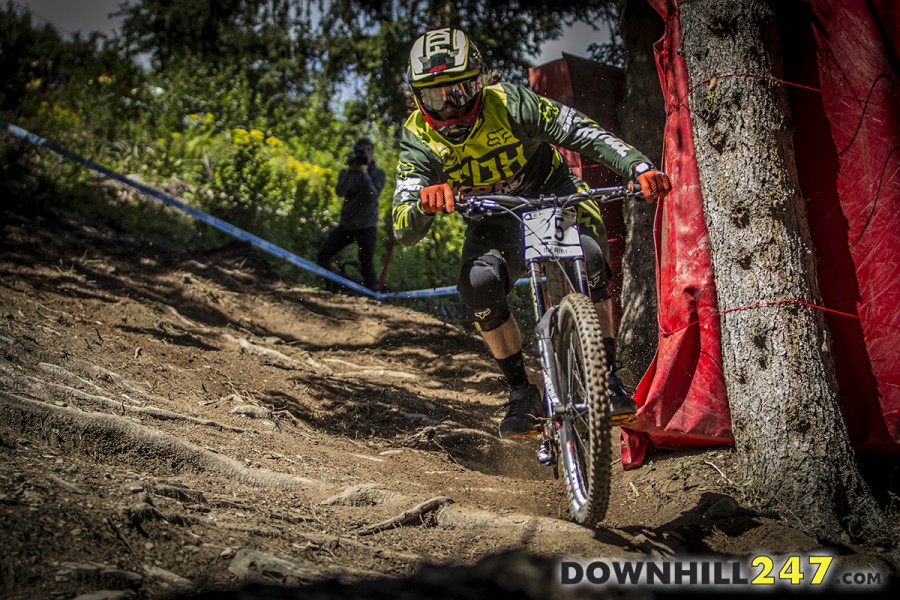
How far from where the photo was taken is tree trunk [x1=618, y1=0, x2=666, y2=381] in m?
5.20

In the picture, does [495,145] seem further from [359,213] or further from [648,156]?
[359,213]

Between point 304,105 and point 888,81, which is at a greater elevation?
point 304,105

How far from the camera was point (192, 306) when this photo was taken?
26.6 feet

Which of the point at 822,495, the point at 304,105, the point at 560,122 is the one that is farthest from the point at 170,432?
the point at 304,105

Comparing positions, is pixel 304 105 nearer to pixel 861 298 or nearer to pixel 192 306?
pixel 192 306

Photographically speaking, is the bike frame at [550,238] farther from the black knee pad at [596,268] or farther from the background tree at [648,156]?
the background tree at [648,156]

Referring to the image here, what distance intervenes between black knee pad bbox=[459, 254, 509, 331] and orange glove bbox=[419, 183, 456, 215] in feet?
1.74

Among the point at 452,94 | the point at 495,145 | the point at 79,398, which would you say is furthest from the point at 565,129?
the point at 79,398

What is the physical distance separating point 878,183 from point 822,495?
151 cm

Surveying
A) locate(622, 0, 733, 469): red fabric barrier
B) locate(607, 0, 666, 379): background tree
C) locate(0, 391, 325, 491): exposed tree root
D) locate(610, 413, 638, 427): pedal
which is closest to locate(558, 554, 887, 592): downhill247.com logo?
locate(610, 413, 638, 427): pedal

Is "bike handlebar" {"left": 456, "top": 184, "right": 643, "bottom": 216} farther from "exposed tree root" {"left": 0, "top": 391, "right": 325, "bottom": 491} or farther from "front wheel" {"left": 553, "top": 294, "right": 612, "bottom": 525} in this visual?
"exposed tree root" {"left": 0, "top": 391, "right": 325, "bottom": 491}

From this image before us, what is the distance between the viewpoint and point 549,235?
12.2ft

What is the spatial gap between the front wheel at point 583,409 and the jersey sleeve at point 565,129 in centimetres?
100

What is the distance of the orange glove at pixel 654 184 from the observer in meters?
3.72
